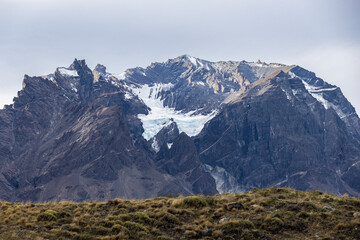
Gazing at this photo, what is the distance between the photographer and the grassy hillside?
1094 inches

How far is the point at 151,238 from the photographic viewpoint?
27844 millimetres

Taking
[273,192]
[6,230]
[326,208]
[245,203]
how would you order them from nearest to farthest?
1. [6,230]
2. [326,208]
3. [245,203]
4. [273,192]

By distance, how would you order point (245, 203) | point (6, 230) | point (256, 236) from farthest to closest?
point (245, 203) → point (6, 230) → point (256, 236)

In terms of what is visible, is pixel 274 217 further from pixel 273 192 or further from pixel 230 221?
pixel 273 192

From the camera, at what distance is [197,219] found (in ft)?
102

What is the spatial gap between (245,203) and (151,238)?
30.5 ft

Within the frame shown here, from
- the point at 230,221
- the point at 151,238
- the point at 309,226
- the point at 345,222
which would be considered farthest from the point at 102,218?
the point at 345,222

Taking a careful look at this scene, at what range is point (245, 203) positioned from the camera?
3388cm

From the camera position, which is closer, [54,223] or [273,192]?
[54,223]

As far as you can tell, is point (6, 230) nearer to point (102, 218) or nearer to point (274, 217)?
point (102, 218)

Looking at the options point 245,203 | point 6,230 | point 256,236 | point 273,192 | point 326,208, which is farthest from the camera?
point 273,192

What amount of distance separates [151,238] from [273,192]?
1569 cm

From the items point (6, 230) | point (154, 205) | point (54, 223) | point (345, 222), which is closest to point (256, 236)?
point (345, 222)

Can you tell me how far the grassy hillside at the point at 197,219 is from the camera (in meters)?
27.8
